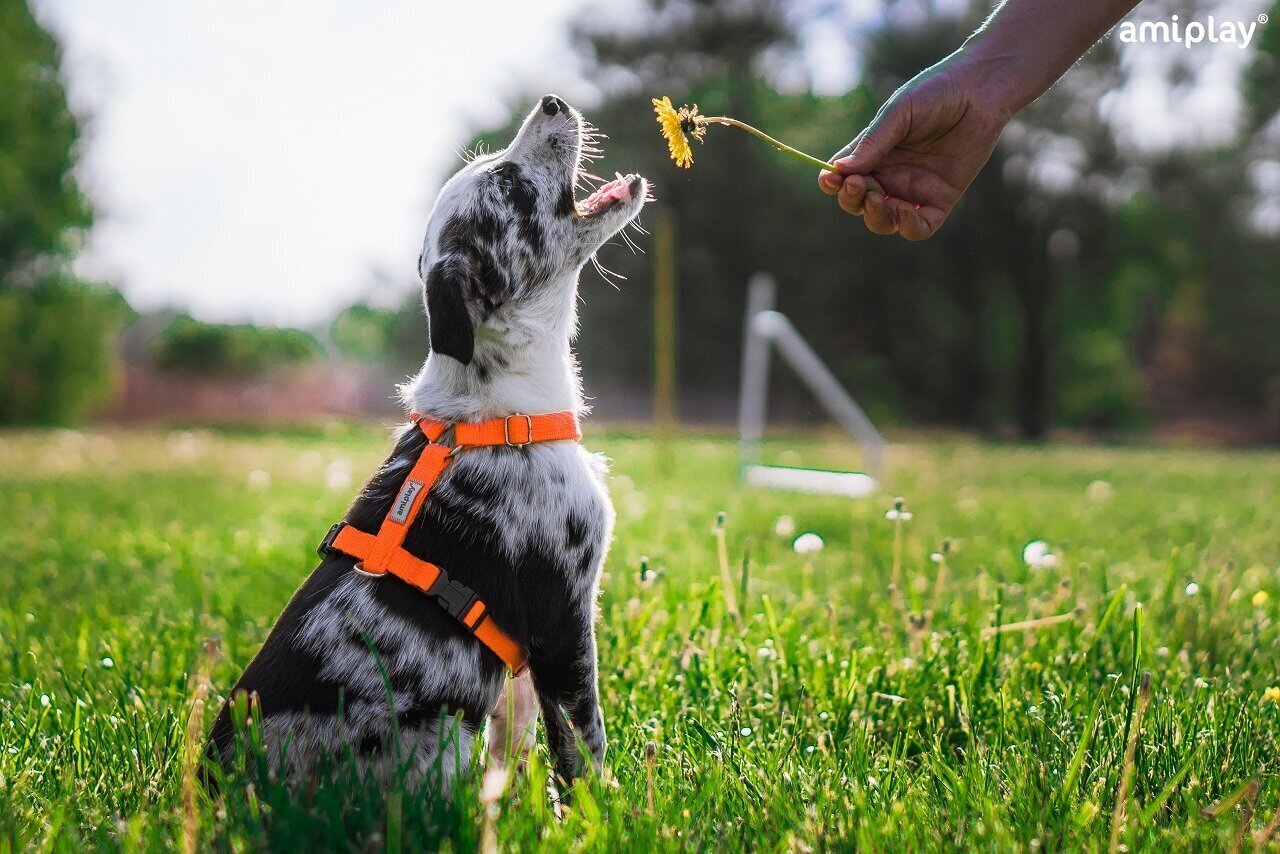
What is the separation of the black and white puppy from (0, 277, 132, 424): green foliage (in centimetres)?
2690

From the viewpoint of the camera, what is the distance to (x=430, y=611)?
259 cm

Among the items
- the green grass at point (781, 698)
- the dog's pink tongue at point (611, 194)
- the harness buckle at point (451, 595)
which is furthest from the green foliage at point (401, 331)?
the harness buckle at point (451, 595)

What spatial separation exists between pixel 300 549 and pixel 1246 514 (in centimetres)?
721

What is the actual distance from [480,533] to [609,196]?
4.09ft

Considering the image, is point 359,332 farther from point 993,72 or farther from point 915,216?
point 993,72

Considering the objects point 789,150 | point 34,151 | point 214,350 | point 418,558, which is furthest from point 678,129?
point 214,350

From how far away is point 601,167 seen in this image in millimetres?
25797

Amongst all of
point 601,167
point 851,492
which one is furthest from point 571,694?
point 601,167

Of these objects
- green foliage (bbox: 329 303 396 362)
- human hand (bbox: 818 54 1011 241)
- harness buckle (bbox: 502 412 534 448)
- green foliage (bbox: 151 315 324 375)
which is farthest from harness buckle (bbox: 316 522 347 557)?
green foliage (bbox: 329 303 396 362)

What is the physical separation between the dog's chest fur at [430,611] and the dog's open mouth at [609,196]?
86 centimetres

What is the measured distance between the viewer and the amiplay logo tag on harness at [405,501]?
104 inches

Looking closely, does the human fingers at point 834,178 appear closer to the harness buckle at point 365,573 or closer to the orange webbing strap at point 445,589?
the orange webbing strap at point 445,589

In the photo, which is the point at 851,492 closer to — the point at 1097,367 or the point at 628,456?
the point at 628,456

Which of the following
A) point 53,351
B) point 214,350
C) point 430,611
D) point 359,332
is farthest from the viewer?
point 359,332
